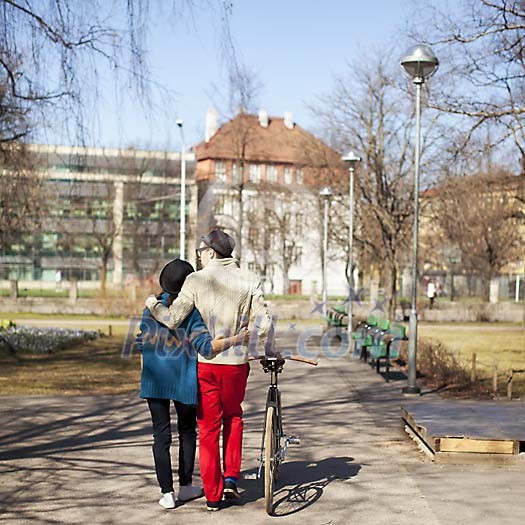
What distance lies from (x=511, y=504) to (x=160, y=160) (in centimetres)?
5241

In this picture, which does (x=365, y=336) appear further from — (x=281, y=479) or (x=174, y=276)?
(x=174, y=276)

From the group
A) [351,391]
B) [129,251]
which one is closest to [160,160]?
[129,251]

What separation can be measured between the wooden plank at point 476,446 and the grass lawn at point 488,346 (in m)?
5.74

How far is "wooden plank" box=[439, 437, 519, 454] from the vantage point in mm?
7977

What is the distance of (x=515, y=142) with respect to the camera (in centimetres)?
1964

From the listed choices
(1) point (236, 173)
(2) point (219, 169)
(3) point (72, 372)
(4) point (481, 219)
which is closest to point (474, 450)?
(3) point (72, 372)

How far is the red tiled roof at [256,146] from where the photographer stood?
36.2 m

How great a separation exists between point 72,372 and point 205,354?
10.9 meters

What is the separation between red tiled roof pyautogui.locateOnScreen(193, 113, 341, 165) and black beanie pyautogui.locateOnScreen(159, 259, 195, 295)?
20134 mm

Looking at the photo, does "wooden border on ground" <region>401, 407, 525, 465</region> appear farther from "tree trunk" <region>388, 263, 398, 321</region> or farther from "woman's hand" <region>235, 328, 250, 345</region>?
"tree trunk" <region>388, 263, 398, 321</region>

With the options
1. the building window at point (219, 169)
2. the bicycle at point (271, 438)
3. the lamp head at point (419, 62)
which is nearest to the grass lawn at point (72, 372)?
the lamp head at point (419, 62)

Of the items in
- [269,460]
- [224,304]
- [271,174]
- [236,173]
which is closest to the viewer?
[269,460]

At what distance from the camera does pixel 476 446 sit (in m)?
8.02

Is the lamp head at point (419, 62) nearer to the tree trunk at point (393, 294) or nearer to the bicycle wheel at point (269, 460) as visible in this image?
the bicycle wheel at point (269, 460)
